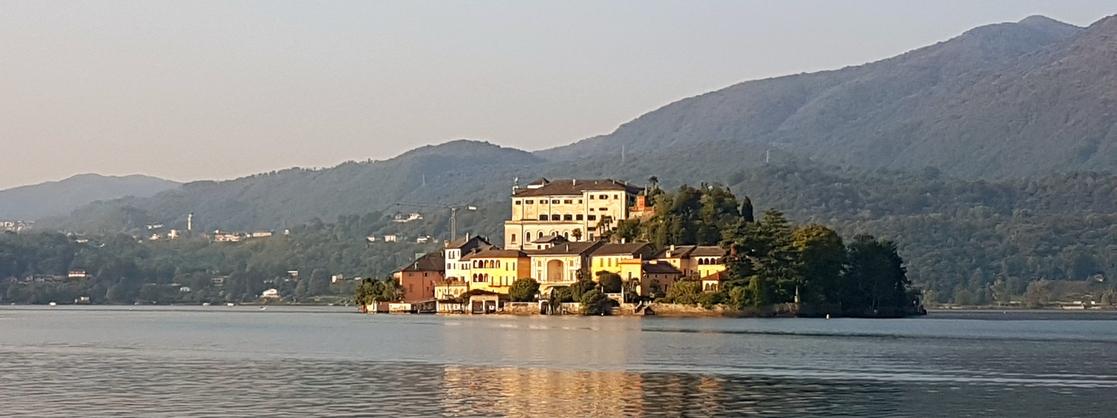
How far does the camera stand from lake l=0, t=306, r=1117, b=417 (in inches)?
1617

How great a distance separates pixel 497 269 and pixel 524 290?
246 inches

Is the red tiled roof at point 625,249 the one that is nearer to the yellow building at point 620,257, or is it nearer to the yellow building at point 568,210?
the yellow building at point 620,257

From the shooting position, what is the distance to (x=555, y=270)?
140 meters

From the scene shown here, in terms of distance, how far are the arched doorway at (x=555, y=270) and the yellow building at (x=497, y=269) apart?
8.20 ft

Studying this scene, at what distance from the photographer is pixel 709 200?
452 feet

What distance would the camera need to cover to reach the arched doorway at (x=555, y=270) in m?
139

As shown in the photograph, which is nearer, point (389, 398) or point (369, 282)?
point (389, 398)

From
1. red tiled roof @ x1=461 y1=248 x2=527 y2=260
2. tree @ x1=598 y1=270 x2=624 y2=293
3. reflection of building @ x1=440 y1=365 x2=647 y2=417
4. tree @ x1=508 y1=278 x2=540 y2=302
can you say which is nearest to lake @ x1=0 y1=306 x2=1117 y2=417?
reflection of building @ x1=440 y1=365 x2=647 y2=417

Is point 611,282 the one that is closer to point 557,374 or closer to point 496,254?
point 496,254

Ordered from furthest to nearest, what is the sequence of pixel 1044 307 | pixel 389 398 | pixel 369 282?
pixel 1044 307 < pixel 369 282 < pixel 389 398

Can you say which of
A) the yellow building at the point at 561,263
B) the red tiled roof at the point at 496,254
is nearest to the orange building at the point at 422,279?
the red tiled roof at the point at 496,254

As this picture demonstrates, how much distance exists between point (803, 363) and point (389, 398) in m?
20.2

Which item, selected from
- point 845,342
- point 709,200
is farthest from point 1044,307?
point 845,342

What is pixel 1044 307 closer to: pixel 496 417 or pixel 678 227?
pixel 678 227
